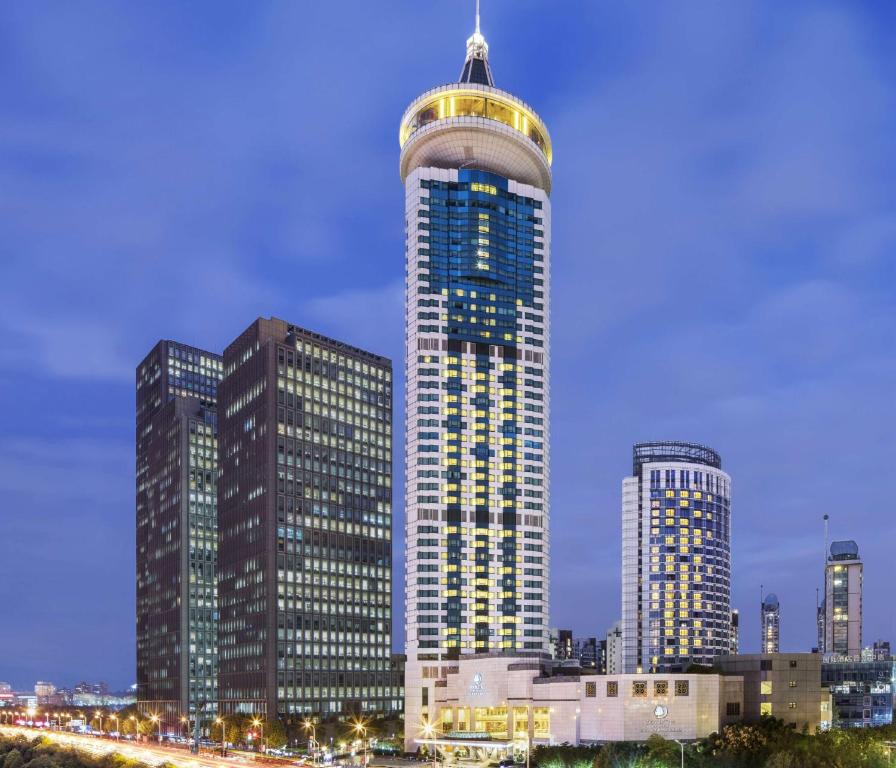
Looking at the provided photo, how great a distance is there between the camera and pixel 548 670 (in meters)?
187

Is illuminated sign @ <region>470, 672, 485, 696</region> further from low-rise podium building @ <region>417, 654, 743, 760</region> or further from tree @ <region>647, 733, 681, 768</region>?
tree @ <region>647, 733, 681, 768</region>

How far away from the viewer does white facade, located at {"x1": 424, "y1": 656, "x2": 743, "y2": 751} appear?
501ft

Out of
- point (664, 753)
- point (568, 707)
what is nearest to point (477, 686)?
point (568, 707)

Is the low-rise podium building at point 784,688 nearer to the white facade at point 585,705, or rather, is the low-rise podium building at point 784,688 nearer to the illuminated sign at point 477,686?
the white facade at point 585,705

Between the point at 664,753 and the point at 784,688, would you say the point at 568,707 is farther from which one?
the point at 784,688

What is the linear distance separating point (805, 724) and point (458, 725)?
67.2m

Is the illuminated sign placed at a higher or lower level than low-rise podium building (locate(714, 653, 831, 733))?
lower

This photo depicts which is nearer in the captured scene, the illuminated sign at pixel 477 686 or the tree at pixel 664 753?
the tree at pixel 664 753

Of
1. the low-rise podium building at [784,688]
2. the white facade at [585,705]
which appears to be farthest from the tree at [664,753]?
the low-rise podium building at [784,688]

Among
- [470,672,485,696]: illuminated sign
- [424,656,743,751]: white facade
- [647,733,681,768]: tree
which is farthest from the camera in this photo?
[470,672,485,696]: illuminated sign

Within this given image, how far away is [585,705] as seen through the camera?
15925cm

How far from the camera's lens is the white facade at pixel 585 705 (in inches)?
6009

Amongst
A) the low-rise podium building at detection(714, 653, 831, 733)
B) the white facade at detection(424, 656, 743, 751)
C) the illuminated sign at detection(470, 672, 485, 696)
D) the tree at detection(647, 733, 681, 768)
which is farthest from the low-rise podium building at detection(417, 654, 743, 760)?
the tree at detection(647, 733, 681, 768)

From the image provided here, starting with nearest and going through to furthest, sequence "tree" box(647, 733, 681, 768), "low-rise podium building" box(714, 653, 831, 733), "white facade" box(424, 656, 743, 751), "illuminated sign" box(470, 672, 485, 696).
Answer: "tree" box(647, 733, 681, 768)
"white facade" box(424, 656, 743, 751)
"low-rise podium building" box(714, 653, 831, 733)
"illuminated sign" box(470, 672, 485, 696)
